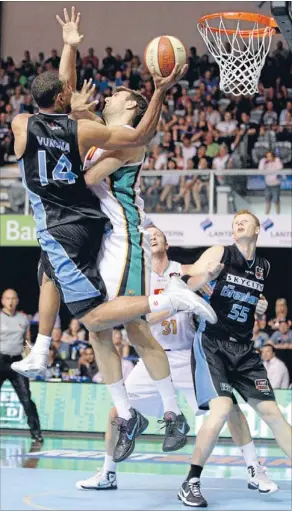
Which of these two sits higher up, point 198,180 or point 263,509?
point 198,180

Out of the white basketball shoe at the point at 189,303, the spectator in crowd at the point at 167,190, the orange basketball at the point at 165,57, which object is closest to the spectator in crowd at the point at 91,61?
the spectator in crowd at the point at 167,190

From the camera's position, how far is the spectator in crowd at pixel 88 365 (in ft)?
52.5

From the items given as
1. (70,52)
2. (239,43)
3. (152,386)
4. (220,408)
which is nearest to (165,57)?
(70,52)

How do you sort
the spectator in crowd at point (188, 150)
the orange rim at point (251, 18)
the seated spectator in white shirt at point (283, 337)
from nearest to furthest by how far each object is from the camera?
the orange rim at point (251, 18) → the seated spectator in white shirt at point (283, 337) → the spectator in crowd at point (188, 150)

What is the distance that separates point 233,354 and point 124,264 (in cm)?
276

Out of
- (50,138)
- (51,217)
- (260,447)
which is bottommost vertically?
(260,447)

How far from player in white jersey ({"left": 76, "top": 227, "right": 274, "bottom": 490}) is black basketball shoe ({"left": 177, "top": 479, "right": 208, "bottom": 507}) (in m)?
0.69

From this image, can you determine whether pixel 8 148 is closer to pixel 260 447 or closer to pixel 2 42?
pixel 2 42

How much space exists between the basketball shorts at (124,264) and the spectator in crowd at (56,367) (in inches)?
378

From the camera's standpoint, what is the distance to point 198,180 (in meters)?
17.0

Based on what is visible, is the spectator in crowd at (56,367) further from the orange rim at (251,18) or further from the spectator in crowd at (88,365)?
the orange rim at (251,18)

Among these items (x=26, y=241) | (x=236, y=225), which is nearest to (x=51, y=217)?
(x=236, y=225)

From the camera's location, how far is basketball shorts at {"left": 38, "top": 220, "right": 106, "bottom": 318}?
6.32 metres

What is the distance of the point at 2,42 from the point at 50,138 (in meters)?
20.2
